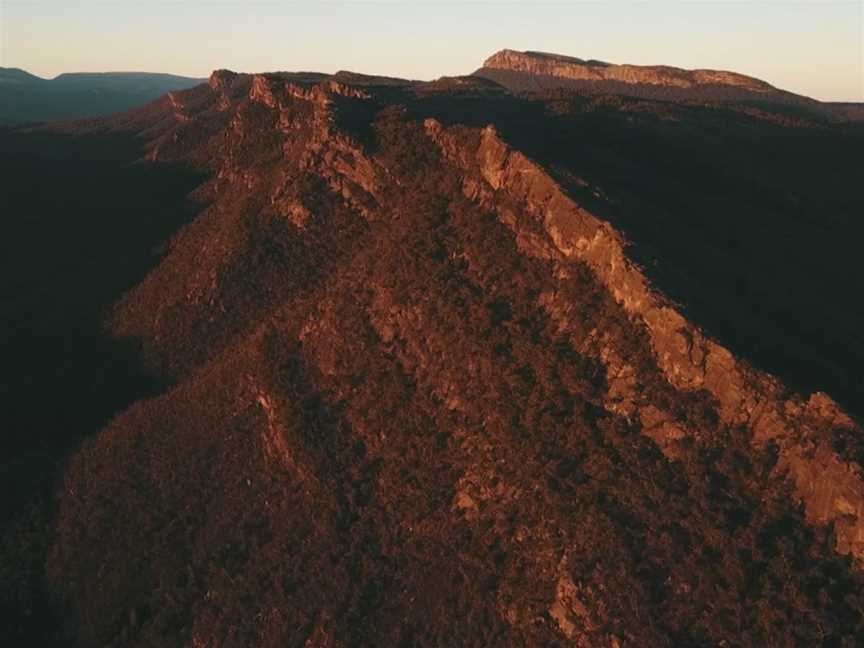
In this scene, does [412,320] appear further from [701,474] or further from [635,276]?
[701,474]

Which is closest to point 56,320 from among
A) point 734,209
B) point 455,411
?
point 455,411

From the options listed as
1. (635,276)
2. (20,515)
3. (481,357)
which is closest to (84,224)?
(20,515)

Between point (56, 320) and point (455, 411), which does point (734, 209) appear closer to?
point (455, 411)

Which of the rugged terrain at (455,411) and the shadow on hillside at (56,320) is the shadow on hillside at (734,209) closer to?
the rugged terrain at (455,411)

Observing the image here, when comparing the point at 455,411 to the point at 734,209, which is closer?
the point at 455,411

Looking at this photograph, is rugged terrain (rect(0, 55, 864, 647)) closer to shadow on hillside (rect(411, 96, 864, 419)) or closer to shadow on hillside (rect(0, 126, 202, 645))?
shadow on hillside (rect(0, 126, 202, 645))
